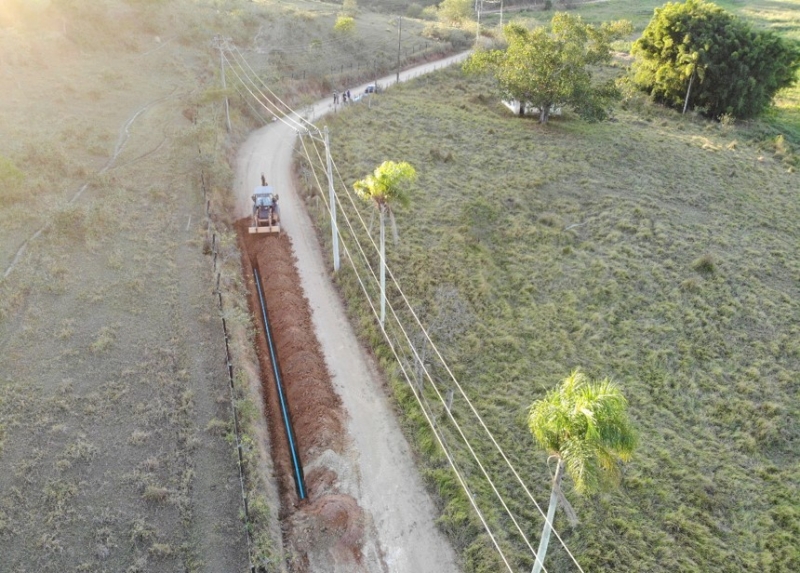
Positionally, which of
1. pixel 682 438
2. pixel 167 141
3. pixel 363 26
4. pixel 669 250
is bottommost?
pixel 682 438

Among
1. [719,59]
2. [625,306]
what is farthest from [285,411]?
[719,59]

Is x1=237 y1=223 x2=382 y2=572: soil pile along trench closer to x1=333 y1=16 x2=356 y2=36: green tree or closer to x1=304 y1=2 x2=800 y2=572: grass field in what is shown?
x1=304 y1=2 x2=800 y2=572: grass field

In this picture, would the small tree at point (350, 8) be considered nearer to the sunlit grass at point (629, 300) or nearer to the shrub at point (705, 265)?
the sunlit grass at point (629, 300)

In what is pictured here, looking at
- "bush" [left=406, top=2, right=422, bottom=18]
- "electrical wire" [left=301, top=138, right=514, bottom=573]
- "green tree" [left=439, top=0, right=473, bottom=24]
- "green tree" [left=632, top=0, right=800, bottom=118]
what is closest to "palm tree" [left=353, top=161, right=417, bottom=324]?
"electrical wire" [left=301, top=138, right=514, bottom=573]

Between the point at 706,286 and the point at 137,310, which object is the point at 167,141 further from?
the point at 706,286

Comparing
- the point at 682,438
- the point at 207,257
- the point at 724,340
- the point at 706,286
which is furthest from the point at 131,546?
the point at 706,286

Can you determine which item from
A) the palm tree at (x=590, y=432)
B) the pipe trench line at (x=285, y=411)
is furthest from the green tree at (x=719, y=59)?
the palm tree at (x=590, y=432)

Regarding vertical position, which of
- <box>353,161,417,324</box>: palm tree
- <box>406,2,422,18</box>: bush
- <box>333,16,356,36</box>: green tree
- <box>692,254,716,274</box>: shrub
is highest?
<box>406,2,422,18</box>: bush
